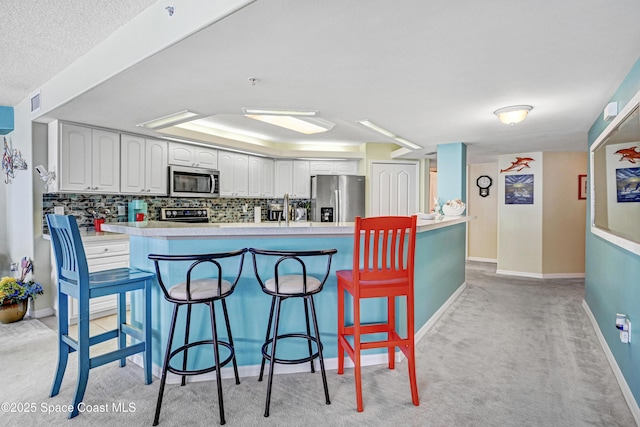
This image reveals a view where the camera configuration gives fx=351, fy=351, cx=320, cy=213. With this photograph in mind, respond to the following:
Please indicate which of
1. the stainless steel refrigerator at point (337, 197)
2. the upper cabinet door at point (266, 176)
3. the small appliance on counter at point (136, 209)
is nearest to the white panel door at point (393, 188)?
the stainless steel refrigerator at point (337, 197)

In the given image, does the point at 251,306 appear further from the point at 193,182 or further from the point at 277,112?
the point at 193,182

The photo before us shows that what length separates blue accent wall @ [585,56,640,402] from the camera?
216cm

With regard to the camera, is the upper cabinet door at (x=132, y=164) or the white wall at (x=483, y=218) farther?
the white wall at (x=483, y=218)

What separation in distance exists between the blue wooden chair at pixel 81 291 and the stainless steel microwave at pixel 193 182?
2.44m

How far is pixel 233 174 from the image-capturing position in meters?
5.53

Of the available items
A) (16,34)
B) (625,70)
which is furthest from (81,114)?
(625,70)

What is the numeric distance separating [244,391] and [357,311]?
921 mm

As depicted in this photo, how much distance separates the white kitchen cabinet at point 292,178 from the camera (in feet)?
20.4

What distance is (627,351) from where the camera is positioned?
2.30 metres

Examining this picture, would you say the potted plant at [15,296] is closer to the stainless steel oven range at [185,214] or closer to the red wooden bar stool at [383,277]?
the stainless steel oven range at [185,214]

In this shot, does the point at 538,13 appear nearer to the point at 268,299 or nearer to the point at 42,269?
the point at 268,299

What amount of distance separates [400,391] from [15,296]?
380 centimetres

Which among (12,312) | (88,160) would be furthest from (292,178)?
(12,312)

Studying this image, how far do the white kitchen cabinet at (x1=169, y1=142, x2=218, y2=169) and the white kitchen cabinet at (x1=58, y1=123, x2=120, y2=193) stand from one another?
0.73m
